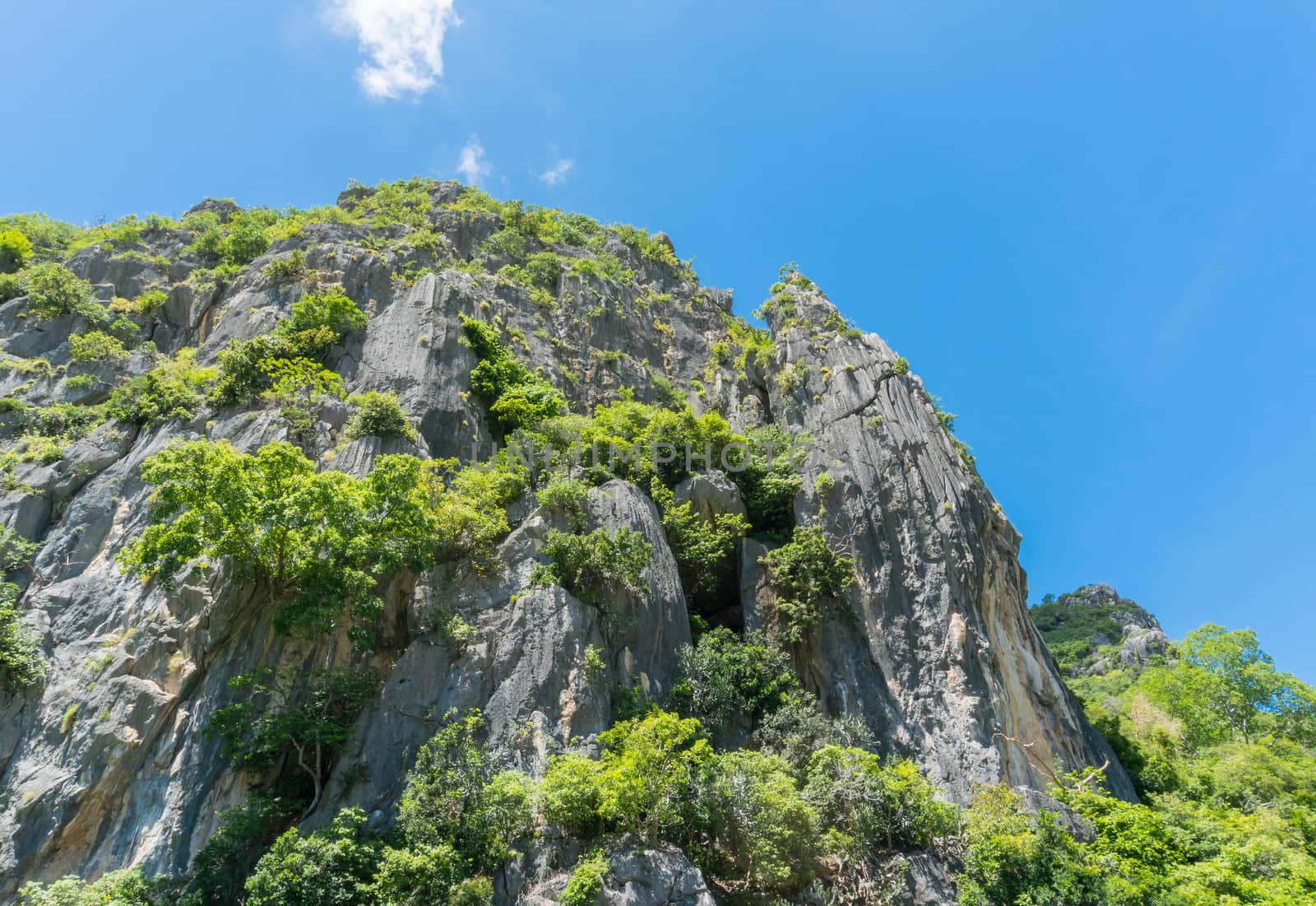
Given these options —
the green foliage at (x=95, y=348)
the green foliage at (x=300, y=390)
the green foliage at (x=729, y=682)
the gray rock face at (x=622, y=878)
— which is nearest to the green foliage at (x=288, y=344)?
the green foliage at (x=300, y=390)

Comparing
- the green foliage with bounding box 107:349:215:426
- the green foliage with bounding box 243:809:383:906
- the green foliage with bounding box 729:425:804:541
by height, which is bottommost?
the green foliage with bounding box 243:809:383:906

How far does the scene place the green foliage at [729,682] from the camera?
74.9 feet

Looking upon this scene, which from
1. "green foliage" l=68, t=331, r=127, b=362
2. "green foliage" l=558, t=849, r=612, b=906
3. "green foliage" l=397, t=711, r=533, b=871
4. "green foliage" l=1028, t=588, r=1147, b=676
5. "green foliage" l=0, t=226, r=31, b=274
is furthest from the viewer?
"green foliage" l=1028, t=588, r=1147, b=676

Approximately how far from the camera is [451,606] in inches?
870

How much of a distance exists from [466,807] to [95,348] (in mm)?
24877

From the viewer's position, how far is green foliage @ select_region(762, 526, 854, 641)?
2644cm

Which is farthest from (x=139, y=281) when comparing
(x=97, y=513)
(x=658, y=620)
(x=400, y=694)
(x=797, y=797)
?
(x=797, y=797)

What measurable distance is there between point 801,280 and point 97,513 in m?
32.3

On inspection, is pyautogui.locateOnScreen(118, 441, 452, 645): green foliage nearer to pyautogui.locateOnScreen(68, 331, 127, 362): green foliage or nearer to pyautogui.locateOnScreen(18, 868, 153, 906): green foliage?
pyautogui.locateOnScreen(18, 868, 153, 906): green foliage

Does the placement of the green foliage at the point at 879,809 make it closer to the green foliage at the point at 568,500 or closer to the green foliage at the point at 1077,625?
the green foliage at the point at 568,500

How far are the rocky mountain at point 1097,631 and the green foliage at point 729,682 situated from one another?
45.0 m

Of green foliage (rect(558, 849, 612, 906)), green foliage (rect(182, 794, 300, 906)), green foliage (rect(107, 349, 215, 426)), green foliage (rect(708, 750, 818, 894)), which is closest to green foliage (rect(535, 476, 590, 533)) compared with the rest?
green foliage (rect(708, 750, 818, 894))

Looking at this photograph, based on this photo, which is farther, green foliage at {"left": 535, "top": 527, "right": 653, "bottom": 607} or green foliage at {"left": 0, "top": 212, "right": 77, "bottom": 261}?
green foliage at {"left": 0, "top": 212, "right": 77, "bottom": 261}

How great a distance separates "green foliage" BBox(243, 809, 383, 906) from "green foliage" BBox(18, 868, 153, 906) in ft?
6.80
